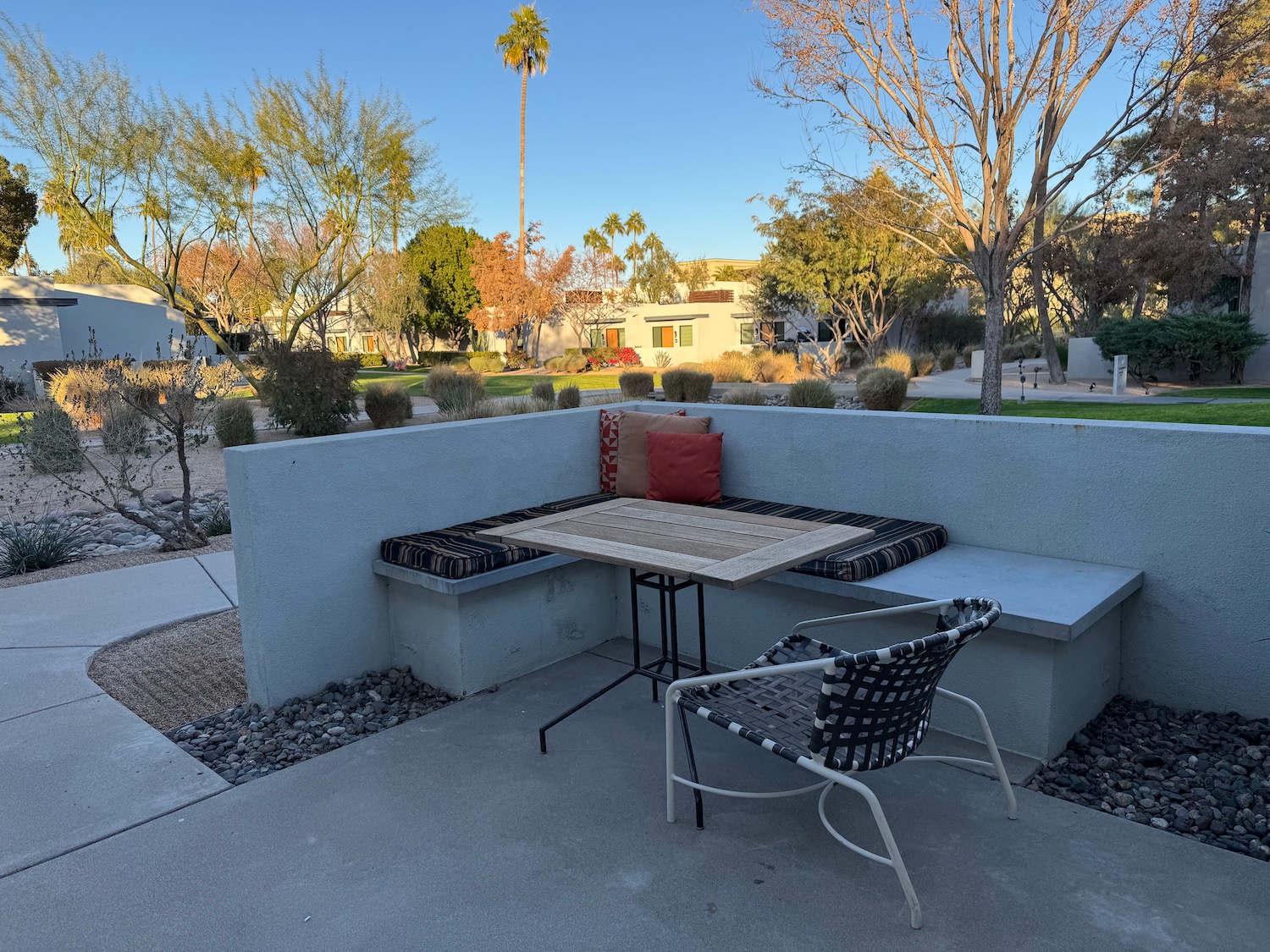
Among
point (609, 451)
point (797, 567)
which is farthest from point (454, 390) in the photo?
point (797, 567)

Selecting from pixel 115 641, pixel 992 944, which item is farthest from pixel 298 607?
pixel 992 944

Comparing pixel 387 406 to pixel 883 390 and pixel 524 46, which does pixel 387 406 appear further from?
pixel 524 46

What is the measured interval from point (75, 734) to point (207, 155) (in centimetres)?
1955

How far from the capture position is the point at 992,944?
2.12 metres

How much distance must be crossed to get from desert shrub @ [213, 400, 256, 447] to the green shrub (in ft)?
10.8

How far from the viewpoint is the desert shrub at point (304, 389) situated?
14.8 metres

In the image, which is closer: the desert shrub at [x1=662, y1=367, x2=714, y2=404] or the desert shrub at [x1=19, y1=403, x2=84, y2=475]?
the desert shrub at [x1=19, y1=403, x2=84, y2=475]

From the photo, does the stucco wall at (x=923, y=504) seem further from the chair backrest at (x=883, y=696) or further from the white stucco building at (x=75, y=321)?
the white stucco building at (x=75, y=321)

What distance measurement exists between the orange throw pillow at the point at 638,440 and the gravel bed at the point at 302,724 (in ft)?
5.07

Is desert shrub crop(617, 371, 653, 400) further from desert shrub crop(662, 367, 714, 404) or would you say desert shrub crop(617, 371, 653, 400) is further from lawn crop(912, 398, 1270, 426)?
lawn crop(912, 398, 1270, 426)

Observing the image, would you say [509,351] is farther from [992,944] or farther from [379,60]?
[992,944]

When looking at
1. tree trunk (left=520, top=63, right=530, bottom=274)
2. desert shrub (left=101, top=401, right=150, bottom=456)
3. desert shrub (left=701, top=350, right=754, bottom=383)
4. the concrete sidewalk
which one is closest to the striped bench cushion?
the concrete sidewalk

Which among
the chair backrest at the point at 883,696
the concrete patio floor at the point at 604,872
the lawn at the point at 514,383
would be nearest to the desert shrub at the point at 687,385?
the lawn at the point at 514,383

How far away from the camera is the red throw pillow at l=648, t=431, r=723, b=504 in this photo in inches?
179
